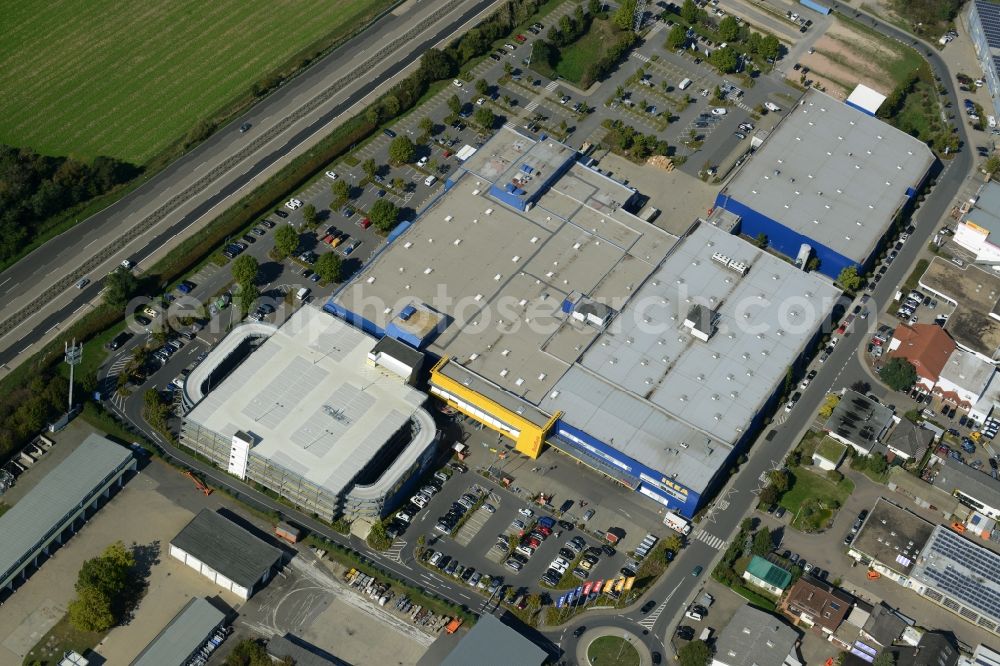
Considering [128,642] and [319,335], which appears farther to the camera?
[319,335]

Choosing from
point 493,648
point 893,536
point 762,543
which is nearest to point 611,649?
point 493,648

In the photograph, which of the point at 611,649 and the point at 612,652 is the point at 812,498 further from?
the point at 612,652

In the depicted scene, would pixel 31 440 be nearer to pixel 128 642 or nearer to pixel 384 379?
pixel 128 642

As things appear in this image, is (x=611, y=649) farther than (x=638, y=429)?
No

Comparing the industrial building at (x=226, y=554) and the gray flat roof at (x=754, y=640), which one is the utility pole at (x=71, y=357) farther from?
the gray flat roof at (x=754, y=640)

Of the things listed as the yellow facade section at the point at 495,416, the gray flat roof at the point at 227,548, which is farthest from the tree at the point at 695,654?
the gray flat roof at the point at 227,548

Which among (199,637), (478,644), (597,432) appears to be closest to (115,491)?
Result: (199,637)
